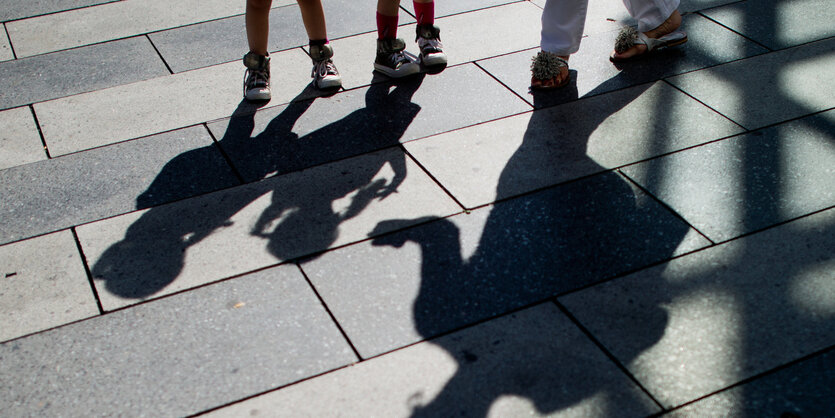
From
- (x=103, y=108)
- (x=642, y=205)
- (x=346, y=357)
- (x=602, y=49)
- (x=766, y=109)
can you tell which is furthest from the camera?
(x=602, y=49)

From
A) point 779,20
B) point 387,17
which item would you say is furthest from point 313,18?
point 779,20

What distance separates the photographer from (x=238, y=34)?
5.64 meters

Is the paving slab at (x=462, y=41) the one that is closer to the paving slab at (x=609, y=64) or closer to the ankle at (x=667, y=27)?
the paving slab at (x=609, y=64)

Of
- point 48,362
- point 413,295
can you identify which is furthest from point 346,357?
point 48,362

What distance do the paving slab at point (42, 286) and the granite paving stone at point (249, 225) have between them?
72mm

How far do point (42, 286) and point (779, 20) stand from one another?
4.80 meters

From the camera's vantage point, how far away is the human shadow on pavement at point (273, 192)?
11.8 ft

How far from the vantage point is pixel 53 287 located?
3.45m

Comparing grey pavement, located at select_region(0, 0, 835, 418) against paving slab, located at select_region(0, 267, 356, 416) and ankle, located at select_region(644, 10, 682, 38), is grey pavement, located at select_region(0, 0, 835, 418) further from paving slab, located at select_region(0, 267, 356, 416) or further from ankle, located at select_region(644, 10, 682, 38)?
ankle, located at select_region(644, 10, 682, 38)

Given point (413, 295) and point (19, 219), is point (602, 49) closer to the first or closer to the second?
point (413, 295)

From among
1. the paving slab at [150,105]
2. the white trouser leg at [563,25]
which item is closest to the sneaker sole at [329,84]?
the paving slab at [150,105]

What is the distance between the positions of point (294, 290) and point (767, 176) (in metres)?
2.33

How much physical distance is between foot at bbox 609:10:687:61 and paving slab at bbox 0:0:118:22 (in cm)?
379

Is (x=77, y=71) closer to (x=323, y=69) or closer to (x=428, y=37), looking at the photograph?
(x=323, y=69)
